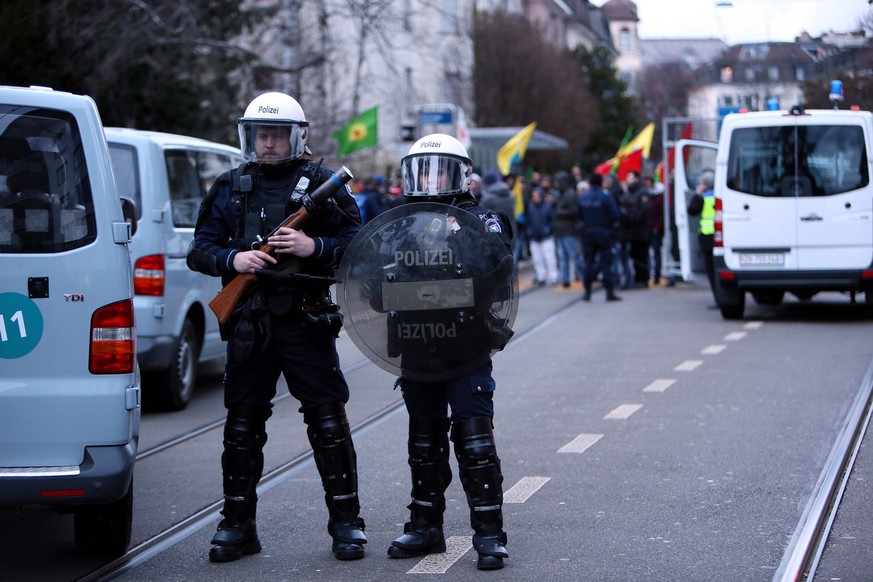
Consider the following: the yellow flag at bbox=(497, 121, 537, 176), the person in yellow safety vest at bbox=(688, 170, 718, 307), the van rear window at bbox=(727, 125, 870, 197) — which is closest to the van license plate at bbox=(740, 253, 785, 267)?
the van rear window at bbox=(727, 125, 870, 197)

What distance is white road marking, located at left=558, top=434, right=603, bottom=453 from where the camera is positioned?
8.23m

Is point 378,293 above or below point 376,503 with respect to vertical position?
above

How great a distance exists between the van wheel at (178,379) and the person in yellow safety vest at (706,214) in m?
8.07

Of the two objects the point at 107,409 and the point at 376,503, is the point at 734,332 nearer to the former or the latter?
the point at 376,503

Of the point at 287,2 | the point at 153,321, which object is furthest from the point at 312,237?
the point at 287,2

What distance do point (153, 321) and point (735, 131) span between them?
828cm

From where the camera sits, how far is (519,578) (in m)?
5.41

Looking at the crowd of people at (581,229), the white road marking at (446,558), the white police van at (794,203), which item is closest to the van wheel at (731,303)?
the white police van at (794,203)

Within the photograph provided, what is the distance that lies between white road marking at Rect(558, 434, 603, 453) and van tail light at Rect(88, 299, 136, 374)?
11.3 feet

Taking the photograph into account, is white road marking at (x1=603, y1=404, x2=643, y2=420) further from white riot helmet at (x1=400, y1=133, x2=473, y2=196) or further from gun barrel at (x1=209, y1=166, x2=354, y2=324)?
gun barrel at (x1=209, y1=166, x2=354, y2=324)

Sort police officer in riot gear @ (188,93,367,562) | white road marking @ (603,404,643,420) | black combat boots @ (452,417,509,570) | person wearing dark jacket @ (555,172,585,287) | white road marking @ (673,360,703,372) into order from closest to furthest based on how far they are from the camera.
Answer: black combat boots @ (452,417,509,570), police officer in riot gear @ (188,93,367,562), white road marking @ (603,404,643,420), white road marking @ (673,360,703,372), person wearing dark jacket @ (555,172,585,287)

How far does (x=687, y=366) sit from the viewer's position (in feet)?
39.5

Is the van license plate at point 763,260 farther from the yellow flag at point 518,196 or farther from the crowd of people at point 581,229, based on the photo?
the yellow flag at point 518,196

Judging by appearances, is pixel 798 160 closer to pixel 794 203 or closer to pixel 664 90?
pixel 794 203
